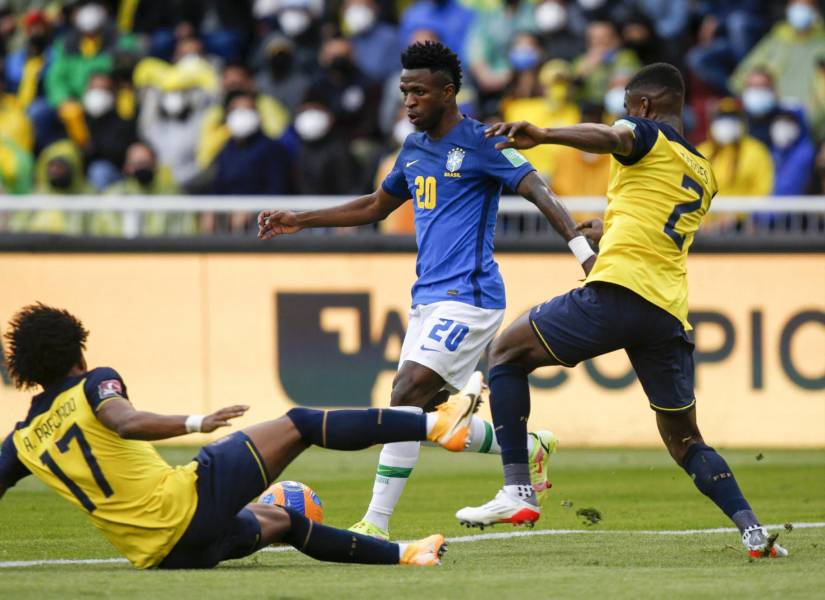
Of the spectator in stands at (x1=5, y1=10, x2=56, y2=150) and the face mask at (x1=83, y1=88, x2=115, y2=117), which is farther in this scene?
the spectator in stands at (x1=5, y1=10, x2=56, y2=150)

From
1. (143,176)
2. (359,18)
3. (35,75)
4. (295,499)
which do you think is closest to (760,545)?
(295,499)

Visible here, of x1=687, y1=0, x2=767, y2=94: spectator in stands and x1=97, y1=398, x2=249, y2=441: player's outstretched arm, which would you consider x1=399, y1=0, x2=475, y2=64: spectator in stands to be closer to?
x1=687, y1=0, x2=767, y2=94: spectator in stands

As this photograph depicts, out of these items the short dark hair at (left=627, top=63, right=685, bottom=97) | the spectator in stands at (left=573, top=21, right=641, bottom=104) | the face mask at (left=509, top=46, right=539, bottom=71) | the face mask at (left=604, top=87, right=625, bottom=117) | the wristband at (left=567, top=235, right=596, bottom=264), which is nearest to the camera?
the short dark hair at (left=627, top=63, right=685, bottom=97)

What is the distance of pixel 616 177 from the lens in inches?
315

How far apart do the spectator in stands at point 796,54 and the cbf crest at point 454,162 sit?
7.72 metres

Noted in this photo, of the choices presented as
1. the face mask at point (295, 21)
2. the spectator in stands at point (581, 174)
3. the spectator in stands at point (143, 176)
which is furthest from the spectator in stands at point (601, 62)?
the spectator in stands at point (143, 176)

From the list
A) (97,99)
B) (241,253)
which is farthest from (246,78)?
(241,253)

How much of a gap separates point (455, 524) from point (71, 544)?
2.24 metres

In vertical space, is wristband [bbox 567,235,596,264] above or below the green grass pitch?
above

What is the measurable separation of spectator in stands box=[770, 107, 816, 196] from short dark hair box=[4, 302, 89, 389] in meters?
9.01

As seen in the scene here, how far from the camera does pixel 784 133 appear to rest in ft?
48.3

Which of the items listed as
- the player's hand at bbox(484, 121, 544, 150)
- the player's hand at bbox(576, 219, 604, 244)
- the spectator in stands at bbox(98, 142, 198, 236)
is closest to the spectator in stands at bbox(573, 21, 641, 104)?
the spectator in stands at bbox(98, 142, 198, 236)

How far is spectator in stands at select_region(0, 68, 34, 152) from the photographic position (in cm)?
1797

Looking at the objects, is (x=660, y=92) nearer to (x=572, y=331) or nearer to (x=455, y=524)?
(x=572, y=331)
